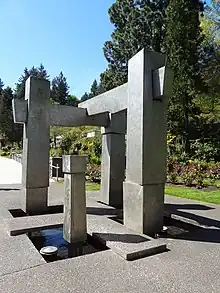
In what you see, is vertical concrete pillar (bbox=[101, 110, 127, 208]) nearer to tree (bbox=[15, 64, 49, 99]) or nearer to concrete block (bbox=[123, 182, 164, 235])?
concrete block (bbox=[123, 182, 164, 235])

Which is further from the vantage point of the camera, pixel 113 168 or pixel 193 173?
pixel 193 173

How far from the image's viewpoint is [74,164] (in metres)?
3.74

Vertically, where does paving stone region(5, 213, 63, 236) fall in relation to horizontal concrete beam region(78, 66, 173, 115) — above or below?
below

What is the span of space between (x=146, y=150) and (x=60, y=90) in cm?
5959

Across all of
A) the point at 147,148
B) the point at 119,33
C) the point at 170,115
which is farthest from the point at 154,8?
the point at 147,148

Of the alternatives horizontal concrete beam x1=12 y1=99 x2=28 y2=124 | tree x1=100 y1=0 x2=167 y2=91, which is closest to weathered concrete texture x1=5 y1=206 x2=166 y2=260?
horizontal concrete beam x1=12 y1=99 x2=28 y2=124

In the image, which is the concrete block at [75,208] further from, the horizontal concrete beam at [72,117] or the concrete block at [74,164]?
the horizontal concrete beam at [72,117]

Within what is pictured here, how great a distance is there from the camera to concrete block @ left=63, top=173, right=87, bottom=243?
377 centimetres

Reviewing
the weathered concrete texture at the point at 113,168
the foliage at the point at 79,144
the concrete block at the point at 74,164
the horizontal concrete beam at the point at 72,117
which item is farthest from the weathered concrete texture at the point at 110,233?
the foliage at the point at 79,144

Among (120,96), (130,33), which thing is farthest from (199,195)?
(130,33)

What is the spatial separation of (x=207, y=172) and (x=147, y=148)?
841 centimetres

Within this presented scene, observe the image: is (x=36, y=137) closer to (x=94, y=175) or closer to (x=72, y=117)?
(x=72, y=117)

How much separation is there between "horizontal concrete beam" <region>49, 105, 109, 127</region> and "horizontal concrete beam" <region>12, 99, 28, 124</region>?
58 cm

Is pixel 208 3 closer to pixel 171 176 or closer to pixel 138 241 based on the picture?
pixel 171 176
